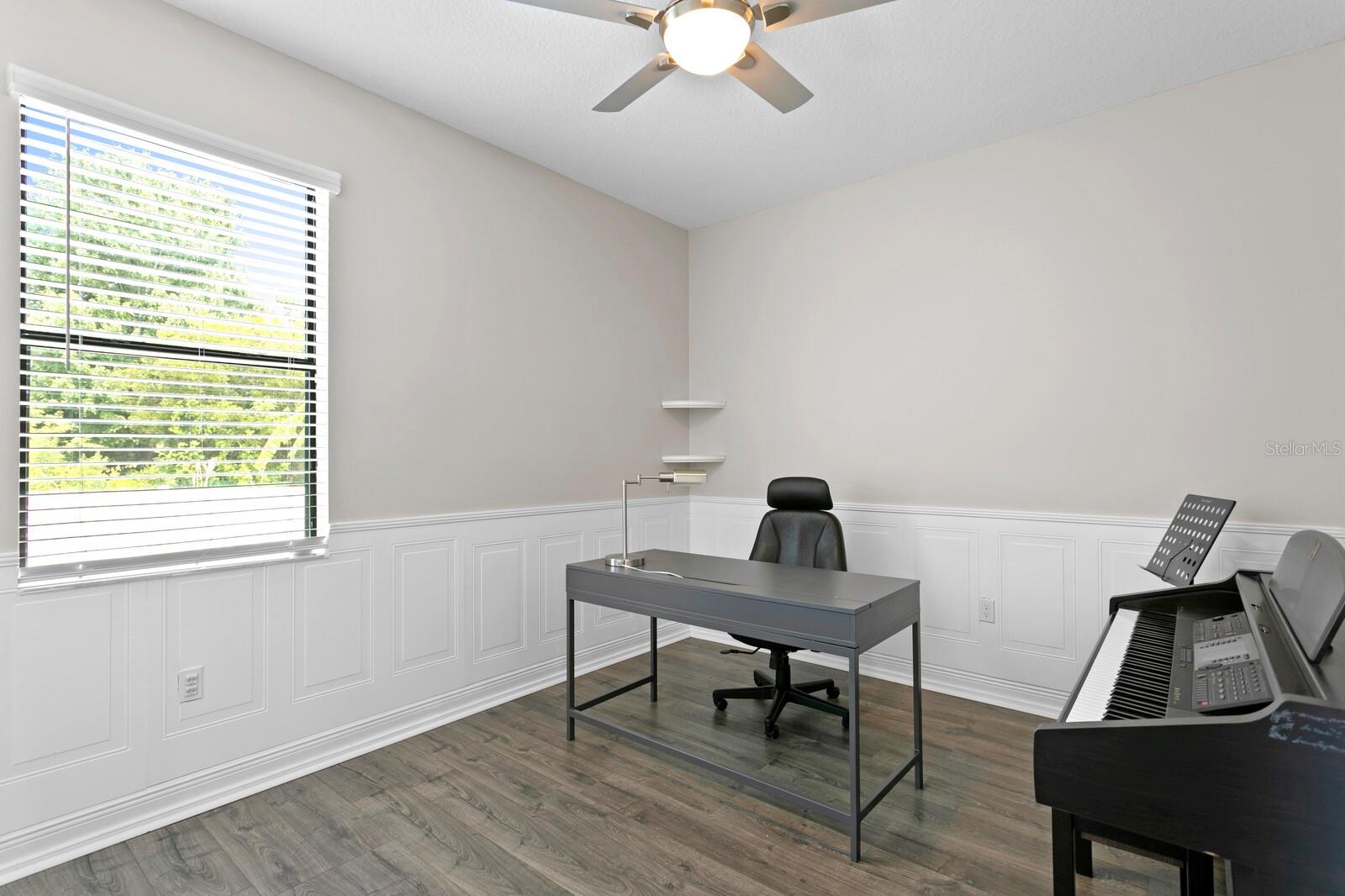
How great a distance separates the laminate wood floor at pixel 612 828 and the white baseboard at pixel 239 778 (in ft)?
0.18

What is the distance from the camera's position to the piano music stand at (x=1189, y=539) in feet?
7.63

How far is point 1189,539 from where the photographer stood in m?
2.46

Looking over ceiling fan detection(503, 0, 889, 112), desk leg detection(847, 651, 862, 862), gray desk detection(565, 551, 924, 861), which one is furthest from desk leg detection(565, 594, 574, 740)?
ceiling fan detection(503, 0, 889, 112)

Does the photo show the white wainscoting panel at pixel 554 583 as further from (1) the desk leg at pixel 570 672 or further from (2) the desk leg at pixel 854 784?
(2) the desk leg at pixel 854 784

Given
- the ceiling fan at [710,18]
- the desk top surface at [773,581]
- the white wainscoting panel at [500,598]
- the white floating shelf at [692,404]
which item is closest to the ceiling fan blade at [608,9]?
the ceiling fan at [710,18]

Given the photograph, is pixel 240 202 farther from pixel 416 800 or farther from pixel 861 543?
pixel 861 543

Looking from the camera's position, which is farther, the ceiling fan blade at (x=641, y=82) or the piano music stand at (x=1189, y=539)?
the piano music stand at (x=1189, y=539)

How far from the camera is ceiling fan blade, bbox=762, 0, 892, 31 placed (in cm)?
187

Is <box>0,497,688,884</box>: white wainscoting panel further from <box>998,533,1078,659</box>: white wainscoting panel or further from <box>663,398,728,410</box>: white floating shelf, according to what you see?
<box>998,533,1078,659</box>: white wainscoting panel

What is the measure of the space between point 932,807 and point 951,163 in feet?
10.7

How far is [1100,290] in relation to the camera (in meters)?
3.23

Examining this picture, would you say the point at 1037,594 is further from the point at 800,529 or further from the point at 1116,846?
the point at 1116,846

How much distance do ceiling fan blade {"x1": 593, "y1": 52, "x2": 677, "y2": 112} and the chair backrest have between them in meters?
1.96

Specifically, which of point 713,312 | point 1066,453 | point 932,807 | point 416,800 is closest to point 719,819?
point 932,807
